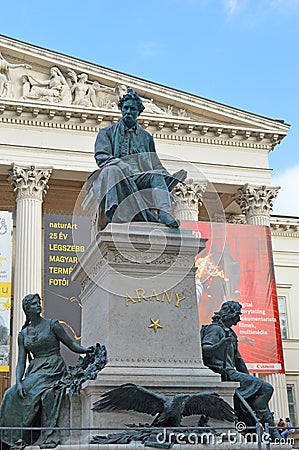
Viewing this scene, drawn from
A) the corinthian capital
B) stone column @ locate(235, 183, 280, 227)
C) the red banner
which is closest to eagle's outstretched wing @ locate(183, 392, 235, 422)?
Answer: the red banner

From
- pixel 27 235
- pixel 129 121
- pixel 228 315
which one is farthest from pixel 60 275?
pixel 228 315

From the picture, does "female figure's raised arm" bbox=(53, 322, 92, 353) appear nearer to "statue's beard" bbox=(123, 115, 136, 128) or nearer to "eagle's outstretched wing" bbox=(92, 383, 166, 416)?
"eagle's outstretched wing" bbox=(92, 383, 166, 416)

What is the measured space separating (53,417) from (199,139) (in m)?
23.0

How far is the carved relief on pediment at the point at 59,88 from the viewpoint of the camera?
26844 mm

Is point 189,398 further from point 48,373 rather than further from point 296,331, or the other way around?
point 296,331

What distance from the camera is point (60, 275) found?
2467cm

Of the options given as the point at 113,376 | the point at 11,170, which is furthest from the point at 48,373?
the point at 11,170

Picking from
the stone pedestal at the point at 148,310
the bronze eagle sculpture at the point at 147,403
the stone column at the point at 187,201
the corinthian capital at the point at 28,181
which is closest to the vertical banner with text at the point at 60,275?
the corinthian capital at the point at 28,181

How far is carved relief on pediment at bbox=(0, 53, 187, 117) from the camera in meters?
26.8

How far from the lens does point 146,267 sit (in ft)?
21.5

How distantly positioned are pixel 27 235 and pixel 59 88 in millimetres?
5859

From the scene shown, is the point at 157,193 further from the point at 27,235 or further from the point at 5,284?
the point at 27,235

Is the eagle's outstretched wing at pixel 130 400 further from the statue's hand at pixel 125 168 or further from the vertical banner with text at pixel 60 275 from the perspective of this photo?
the vertical banner with text at pixel 60 275

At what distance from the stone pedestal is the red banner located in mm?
17117
